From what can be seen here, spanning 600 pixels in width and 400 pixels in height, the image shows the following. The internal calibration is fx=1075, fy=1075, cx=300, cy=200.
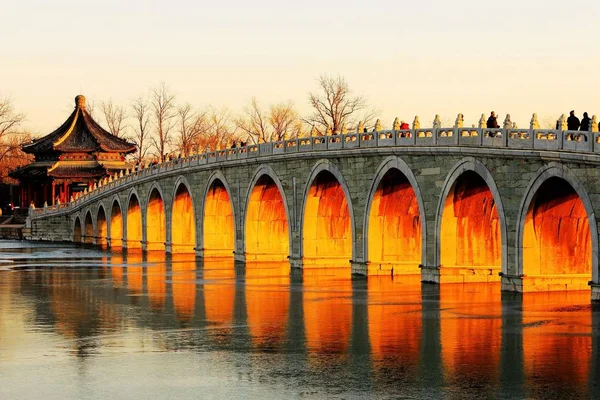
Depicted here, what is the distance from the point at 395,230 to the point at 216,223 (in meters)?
16.8

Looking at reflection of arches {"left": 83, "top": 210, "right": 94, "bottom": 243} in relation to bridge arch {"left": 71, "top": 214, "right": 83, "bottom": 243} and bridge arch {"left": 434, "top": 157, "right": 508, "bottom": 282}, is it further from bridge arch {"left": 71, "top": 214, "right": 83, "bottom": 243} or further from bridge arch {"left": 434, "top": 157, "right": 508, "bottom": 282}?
bridge arch {"left": 434, "top": 157, "right": 508, "bottom": 282}

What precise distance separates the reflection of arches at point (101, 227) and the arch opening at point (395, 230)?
39.6 m

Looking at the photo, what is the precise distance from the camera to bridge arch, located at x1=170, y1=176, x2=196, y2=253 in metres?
58.8

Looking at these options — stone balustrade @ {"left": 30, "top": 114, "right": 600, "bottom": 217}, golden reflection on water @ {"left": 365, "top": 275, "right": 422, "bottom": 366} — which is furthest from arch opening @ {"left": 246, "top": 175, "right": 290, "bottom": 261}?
golden reflection on water @ {"left": 365, "top": 275, "right": 422, "bottom": 366}

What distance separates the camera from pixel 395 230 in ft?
129

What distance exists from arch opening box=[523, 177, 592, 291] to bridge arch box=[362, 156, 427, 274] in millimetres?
7865

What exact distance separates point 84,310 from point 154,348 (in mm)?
8016

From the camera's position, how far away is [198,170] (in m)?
54.8

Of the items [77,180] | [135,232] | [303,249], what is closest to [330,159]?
[303,249]

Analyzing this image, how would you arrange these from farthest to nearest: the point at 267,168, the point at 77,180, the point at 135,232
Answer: the point at 77,180
the point at 135,232
the point at 267,168

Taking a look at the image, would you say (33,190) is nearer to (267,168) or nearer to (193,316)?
(267,168)

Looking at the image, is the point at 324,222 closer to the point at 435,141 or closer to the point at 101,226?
the point at 435,141

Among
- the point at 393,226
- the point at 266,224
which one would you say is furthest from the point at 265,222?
the point at 393,226

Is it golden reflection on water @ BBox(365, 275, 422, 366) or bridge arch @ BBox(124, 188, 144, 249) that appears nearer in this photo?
golden reflection on water @ BBox(365, 275, 422, 366)
